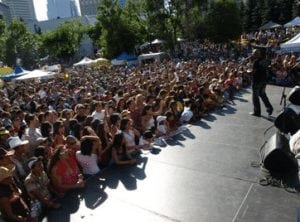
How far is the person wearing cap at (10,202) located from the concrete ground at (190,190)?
0.43 meters

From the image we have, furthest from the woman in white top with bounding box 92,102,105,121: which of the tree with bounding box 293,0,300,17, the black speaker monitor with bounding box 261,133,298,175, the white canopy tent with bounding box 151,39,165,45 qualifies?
the tree with bounding box 293,0,300,17

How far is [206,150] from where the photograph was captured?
6566mm

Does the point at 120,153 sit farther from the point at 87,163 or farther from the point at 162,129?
the point at 162,129

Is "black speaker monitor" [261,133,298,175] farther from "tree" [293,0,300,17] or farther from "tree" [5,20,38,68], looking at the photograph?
"tree" [5,20,38,68]

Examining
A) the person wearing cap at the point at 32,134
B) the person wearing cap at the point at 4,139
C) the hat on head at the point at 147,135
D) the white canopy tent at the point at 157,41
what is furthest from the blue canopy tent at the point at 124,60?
the person wearing cap at the point at 4,139

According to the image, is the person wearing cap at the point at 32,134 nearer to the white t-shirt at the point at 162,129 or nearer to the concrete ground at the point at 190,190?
the concrete ground at the point at 190,190

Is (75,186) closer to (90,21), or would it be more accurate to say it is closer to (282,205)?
(282,205)

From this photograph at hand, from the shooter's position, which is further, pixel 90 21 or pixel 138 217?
pixel 90 21

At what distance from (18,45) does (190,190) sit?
51.9 m

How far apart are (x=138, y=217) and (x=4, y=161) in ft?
6.81

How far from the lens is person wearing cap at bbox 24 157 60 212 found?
4656 millimetres

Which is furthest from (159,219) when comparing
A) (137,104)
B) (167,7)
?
(167,7)

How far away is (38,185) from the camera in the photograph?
187 inches

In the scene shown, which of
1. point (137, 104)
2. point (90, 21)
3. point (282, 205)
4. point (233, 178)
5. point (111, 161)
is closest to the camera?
point (282, 205)
